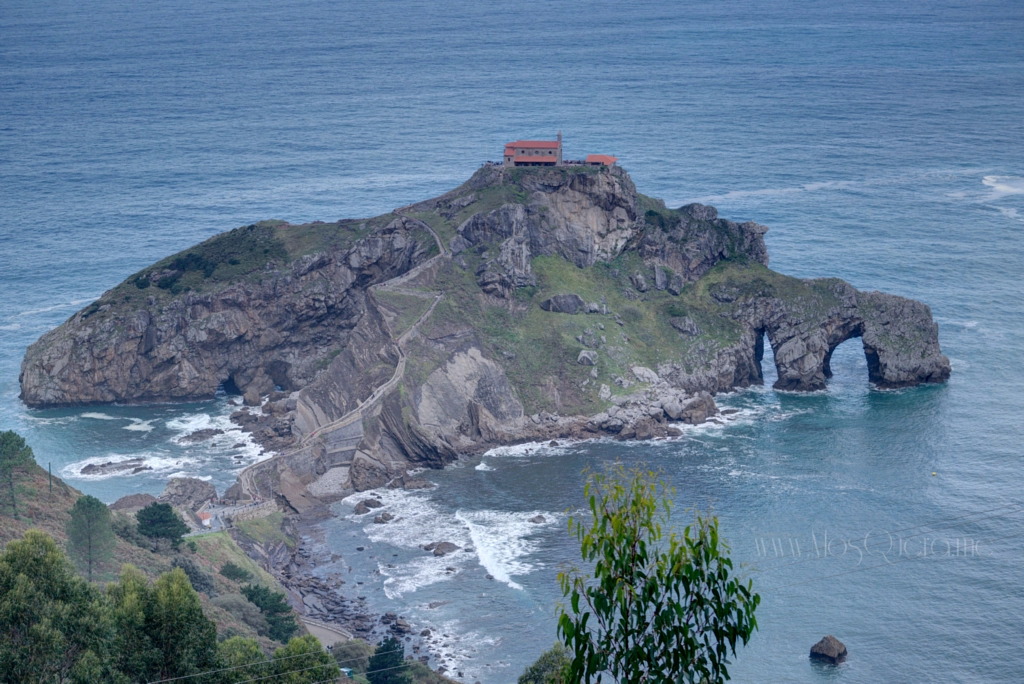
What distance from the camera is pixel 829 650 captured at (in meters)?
93.6

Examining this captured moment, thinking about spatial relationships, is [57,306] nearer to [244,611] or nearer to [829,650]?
[244,611]

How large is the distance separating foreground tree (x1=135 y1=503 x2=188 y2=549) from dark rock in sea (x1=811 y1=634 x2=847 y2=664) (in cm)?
5056

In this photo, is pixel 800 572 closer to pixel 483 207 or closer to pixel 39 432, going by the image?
pixel 483 207

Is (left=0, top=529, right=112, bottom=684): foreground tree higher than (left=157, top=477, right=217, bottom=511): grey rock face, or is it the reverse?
(left=0, top=529, right=112, bottom=684): foreground tree

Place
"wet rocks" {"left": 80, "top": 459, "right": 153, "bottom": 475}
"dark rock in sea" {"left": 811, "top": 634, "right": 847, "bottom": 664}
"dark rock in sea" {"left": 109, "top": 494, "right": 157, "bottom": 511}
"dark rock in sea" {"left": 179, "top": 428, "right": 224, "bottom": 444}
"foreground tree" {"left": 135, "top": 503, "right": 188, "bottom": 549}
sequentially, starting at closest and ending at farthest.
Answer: "dark rock in sea" {"left": 811, "top": 634, "right": 847, "bottom": 664}, "foreground tree" {"left": 135, "top": 503, "right": 188, "bottom": 549}, "dark rock in sea" {"left": 109, "top": 494, "right": 157, "bottom": 511}, "wet rocks" {"left": 80, "top": 459, "right": 153, "bottom": 475}, "dark rock in sea" {"left": 179, "top": 428, "right": 224, "bottom": 444}

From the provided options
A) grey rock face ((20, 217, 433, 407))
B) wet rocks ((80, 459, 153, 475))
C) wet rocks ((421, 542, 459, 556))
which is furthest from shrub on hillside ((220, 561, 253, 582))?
grey rock face ((20, 217, 433, 407))

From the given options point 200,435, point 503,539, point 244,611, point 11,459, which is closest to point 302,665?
point 244,611

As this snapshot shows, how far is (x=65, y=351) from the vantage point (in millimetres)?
145500

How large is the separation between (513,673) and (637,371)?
5476cm

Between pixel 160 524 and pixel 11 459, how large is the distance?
12.5 m

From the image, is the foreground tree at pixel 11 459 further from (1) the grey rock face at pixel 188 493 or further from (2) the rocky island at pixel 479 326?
(2) the rocky island at pixel 479 326

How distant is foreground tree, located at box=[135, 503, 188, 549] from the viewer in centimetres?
10356

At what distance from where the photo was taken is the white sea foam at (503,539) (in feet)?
360

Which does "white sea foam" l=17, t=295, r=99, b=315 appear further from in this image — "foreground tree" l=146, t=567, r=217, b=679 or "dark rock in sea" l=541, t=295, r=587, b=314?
"foreground tree" l=146, t=567, r=217, b=679
